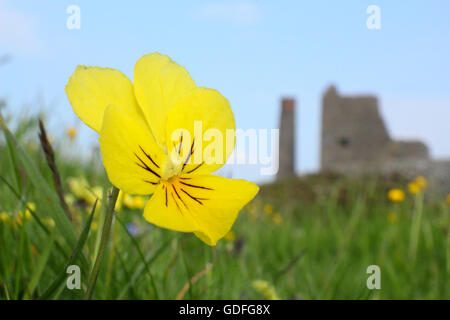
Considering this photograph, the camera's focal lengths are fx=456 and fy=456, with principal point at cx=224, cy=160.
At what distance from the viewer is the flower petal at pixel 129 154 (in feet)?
1.26

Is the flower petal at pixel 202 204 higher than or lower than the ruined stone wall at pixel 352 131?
lower

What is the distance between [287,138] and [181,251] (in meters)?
9.23

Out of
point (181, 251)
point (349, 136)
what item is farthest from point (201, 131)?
point (349, 136)

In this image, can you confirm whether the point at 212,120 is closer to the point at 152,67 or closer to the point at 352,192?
the point at 152,67

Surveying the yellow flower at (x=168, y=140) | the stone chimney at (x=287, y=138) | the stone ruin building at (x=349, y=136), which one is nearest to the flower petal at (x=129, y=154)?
the yellow flower at (x=168, y=140)

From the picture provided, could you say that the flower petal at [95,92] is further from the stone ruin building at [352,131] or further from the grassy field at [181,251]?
the stone ruin building at [352,131]

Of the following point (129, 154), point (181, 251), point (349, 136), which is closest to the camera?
point (129, 154)

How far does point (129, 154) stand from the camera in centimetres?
41

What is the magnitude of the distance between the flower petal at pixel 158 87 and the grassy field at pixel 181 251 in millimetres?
130

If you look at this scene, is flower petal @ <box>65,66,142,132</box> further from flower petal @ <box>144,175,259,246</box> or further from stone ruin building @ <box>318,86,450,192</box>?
stone ruin building @ <box>318,86,450,192</box>

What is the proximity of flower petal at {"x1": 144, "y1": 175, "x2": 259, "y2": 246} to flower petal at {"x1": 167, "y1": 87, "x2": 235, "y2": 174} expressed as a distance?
17 mm

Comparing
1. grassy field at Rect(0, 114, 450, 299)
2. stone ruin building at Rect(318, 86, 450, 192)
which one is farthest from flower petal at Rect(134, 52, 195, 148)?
stone ruin building at Rect(318, 86, 450, 192)

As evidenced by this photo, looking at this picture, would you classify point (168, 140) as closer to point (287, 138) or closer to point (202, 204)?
point (202, 204)
